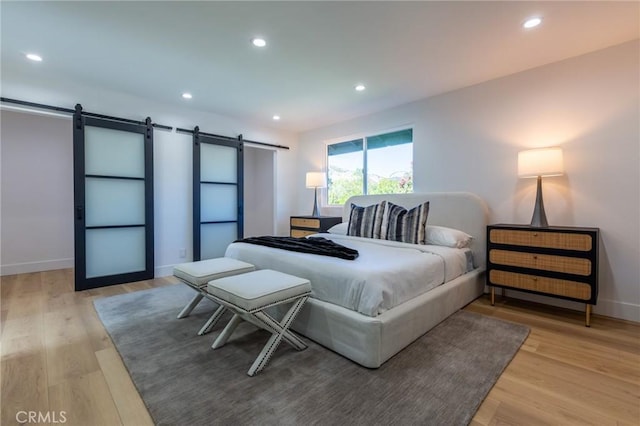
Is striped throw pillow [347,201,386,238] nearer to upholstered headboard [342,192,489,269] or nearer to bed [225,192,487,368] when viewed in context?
bed [225,192,487,368]

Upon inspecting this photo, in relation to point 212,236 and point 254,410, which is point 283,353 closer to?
point 254,410

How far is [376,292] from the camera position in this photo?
6.13 ft

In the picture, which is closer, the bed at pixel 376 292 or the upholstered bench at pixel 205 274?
the bed at pixel 376 292

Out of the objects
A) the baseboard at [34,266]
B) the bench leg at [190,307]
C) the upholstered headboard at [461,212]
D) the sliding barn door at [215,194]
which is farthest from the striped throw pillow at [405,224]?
the baseboard at [34,266]

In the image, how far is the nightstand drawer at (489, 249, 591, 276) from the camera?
2.47m

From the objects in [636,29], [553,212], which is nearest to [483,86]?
[636,29]

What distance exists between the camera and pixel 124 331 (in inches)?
93.1

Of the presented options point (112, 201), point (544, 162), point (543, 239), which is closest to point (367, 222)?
point (543, 239)

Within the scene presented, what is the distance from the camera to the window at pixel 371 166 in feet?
14.1

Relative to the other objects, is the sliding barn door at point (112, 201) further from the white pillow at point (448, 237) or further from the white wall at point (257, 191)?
the white pillow at point (448, 237)

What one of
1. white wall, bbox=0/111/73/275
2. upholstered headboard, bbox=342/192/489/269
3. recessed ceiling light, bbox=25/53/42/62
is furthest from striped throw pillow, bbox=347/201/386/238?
white wall, bbox=0/111/73/275

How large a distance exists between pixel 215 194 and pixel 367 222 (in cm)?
260

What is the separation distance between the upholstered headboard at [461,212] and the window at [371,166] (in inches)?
18.1

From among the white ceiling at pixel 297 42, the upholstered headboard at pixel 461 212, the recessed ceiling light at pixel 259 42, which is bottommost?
the upholstered headboard at pixel 461 212
